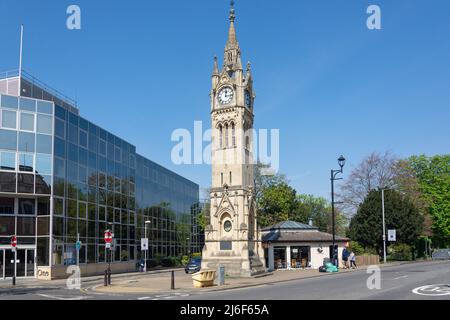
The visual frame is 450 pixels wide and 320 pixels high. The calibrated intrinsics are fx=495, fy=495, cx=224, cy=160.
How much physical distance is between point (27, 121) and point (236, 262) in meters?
21.0

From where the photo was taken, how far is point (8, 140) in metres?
40.5

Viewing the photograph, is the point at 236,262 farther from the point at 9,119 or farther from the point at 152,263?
the point at 152,263

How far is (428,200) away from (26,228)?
5630cm

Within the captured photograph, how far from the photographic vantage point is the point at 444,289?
21969 millimetres

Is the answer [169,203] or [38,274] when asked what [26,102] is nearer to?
[38,274]

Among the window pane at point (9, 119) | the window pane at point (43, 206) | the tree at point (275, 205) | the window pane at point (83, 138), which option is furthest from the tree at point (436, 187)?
the window pane at point (9, 119)

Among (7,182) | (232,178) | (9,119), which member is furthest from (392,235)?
(9,119)

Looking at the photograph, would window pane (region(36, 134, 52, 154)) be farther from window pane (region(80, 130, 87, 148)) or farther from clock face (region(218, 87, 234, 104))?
clock face (region(218, 87, 234, 104))

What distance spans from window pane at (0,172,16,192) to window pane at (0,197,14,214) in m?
1.54

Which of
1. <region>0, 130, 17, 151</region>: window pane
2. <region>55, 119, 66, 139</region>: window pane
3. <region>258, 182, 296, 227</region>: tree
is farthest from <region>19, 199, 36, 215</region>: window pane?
<region>258, 182, 296, 227</region>: tree

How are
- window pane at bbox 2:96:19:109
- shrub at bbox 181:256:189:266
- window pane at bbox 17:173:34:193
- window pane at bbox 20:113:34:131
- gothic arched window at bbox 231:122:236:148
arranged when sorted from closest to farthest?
1. window pane at bbox 17:173:34:193
2. window pane at bbox 2:96:19:109
3. window pane at bbox 20:113:34:131
4. gothic arched window at bbox 231:122:236:148
5. shrub at bbox 181:256:189:266

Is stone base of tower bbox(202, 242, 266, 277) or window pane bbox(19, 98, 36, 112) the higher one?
window pane bbox(19, 98, 36, 112)

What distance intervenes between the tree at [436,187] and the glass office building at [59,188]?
44205mm

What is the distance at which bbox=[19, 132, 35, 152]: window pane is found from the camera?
135 ft
